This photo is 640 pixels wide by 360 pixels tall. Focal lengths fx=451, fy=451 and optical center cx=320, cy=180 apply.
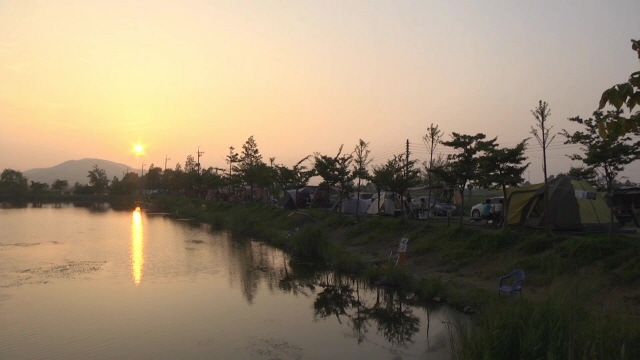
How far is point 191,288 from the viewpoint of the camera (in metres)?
16.0

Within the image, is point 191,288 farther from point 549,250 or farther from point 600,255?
point 600,255

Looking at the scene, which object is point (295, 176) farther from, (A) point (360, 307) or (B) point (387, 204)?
(A) point (360, 307)

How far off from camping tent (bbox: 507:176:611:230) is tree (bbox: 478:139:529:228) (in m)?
2.02

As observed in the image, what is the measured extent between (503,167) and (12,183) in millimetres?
104026

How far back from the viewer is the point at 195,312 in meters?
12.9

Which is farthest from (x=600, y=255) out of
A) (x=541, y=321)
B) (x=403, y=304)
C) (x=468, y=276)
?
(x=541, y=321)

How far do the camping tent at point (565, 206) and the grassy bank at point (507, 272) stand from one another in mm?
1783

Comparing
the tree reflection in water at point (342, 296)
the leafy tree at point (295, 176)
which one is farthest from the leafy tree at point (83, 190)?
the tree reflection in water at point (342, 296)

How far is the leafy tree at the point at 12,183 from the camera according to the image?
Result: 9156cm

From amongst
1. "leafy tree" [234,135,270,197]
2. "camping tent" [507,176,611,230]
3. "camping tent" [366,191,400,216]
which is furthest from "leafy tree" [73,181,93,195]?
"camping tent" [507,176,611,230]

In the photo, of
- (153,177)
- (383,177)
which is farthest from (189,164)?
(383,177)

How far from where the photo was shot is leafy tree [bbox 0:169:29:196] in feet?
300

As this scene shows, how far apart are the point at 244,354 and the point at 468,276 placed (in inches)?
330

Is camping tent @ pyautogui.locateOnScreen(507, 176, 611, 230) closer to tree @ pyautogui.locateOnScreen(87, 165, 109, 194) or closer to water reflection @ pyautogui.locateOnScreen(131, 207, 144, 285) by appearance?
water reflection @ pyautogui.locateOnScreen(131, 207, 144, 285)
